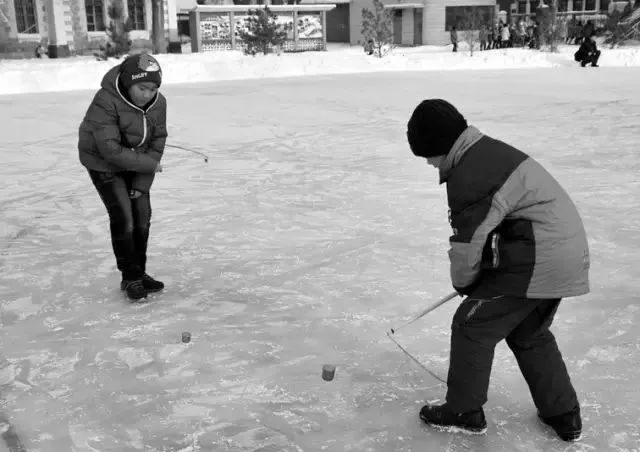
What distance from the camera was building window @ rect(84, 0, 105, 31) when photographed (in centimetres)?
3052

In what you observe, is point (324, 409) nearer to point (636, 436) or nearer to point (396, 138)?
point (636, 436)

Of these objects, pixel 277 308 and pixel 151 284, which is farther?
pixel 151 284

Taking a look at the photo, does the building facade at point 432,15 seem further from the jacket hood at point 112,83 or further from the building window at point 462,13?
the jacket hood at point 112,83

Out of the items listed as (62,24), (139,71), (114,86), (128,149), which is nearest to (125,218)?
(128,149)

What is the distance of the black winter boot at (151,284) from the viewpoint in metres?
4.59

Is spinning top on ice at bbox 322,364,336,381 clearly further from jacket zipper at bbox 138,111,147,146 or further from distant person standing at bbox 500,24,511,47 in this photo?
distant person standing at bbox 500,24,511,47

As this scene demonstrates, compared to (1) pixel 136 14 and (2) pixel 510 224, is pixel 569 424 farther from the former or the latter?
(1) pixel 136 14

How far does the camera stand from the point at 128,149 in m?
4.13

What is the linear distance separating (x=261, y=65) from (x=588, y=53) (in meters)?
11.2

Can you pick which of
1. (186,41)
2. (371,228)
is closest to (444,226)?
(371,228)

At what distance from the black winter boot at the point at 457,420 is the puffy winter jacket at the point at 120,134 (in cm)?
229

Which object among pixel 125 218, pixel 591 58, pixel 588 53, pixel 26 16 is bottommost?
pixel 125 218

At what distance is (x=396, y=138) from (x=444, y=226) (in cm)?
465

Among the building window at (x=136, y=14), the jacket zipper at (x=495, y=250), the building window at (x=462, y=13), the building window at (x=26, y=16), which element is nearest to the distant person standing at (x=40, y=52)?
the building window at (x=26, y=16)
